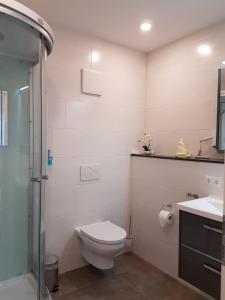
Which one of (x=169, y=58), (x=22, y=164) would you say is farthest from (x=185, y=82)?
(x=22, y=164)

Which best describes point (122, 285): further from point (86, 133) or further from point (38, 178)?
point (86, 133)

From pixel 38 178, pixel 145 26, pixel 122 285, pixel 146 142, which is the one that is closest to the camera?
pixel 38 178

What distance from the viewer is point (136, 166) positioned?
2855 mm

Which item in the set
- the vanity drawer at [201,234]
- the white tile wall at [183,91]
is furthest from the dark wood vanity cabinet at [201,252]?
the white tile wall at [183,91]

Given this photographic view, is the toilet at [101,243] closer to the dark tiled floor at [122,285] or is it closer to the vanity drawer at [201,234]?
the dark tiled floor at [122,285]

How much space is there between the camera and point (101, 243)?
2148 mm

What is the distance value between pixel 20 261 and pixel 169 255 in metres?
1.43

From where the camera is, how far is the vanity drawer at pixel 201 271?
5.52 ft

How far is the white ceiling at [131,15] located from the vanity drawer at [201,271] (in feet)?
6.46

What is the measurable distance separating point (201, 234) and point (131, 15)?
1.91 meters

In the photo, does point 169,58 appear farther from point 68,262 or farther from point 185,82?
point 68,262

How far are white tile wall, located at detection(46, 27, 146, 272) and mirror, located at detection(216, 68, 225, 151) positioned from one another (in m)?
1.01

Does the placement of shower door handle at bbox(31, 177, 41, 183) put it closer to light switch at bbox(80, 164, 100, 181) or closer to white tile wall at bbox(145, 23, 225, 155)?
light switch at bbox(80, 164, 100, 181)

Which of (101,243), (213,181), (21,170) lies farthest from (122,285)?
(21,170)
